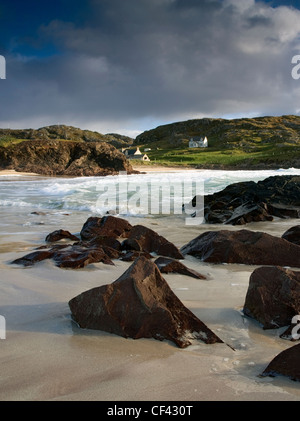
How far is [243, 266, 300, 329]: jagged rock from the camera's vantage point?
3.04m

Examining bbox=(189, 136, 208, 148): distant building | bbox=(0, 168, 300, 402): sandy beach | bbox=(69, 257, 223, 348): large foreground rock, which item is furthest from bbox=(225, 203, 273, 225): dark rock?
bbox=(189, 136, 208, 148): distant building

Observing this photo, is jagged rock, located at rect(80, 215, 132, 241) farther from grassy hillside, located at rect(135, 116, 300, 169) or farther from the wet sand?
grassy hillside, located at rect(135, 116, 300, 169)

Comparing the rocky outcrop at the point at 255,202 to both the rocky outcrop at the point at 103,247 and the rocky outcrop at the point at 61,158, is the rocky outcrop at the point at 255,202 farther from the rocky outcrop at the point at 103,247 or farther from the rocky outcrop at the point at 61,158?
the rocky outcrop at the point at 61,158

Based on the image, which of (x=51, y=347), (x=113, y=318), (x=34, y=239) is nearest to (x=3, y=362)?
(x=51, y=347)

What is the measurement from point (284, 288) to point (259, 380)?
1.12 metres

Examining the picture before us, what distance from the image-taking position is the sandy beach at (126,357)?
2.06m

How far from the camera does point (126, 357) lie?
2.47 m

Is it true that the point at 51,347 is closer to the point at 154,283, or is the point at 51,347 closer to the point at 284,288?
the point at 154,283

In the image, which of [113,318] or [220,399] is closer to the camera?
[220,399]

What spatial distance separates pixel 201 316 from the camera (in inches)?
129

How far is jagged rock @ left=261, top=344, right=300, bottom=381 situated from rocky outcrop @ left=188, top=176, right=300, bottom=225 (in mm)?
7283

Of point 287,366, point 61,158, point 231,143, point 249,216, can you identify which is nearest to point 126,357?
point 287,366

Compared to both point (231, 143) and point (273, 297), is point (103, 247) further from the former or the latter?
point (231, 143)

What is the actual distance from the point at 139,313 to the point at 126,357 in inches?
15.4
